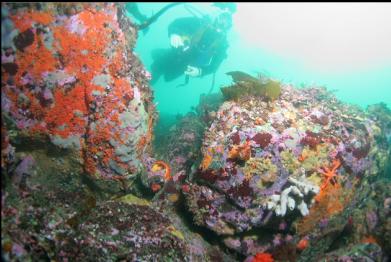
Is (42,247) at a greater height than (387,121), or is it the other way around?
(387,121)

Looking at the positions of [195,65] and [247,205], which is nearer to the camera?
[247,205]

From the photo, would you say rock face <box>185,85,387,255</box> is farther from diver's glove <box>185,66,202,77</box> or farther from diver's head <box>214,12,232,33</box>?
diver's head <box>214,12,232,33</box>

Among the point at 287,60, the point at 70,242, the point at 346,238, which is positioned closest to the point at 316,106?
the point at 346,238

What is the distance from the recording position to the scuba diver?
39.2 feet

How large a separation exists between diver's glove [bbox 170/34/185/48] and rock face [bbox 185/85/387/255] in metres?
6.47

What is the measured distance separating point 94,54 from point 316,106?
201 inches

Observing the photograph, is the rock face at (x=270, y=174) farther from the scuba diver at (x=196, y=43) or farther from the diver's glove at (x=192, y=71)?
the scuba diver at (x=196, y=43)

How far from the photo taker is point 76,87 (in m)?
4.75

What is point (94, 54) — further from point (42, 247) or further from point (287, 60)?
point (287, 60)

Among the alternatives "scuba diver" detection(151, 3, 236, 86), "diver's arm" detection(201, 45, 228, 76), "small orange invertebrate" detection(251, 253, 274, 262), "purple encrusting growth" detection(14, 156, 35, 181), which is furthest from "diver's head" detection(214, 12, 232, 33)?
"purple encrusting growth" detection(14, 156, 35, 181)

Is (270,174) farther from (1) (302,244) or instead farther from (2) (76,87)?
(2) (76,87)

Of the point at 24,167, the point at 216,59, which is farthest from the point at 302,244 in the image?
the point at 216,59

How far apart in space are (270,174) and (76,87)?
3.74 meters

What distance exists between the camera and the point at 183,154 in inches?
328
